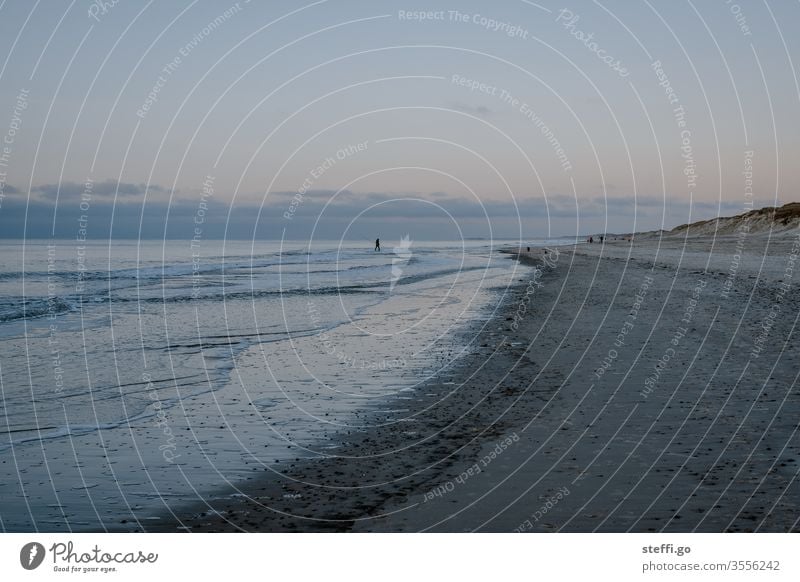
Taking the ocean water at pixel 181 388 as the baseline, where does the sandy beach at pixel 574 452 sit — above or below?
above

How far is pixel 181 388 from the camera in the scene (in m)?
16.5

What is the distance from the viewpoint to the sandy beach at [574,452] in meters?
7.94

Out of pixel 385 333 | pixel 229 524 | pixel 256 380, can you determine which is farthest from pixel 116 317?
pixel 229 524

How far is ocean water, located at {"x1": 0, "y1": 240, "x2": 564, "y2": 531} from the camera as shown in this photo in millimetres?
9750

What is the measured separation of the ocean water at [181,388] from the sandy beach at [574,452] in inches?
39.7

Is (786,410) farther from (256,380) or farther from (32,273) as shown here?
(32,273)

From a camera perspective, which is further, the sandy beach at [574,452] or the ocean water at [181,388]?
the ocean water at [181,388]

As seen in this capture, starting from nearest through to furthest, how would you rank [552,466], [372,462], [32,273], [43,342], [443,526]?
[443,526], [552,466], [372,462], [43,342], [32,273]

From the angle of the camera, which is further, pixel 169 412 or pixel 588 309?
pixel 588 309

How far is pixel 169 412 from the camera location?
14164 mm

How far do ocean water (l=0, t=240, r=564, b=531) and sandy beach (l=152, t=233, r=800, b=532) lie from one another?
101cm

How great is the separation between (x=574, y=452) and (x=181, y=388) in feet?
33.3

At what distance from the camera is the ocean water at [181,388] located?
9.75 meters

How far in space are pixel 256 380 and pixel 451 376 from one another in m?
4.96
